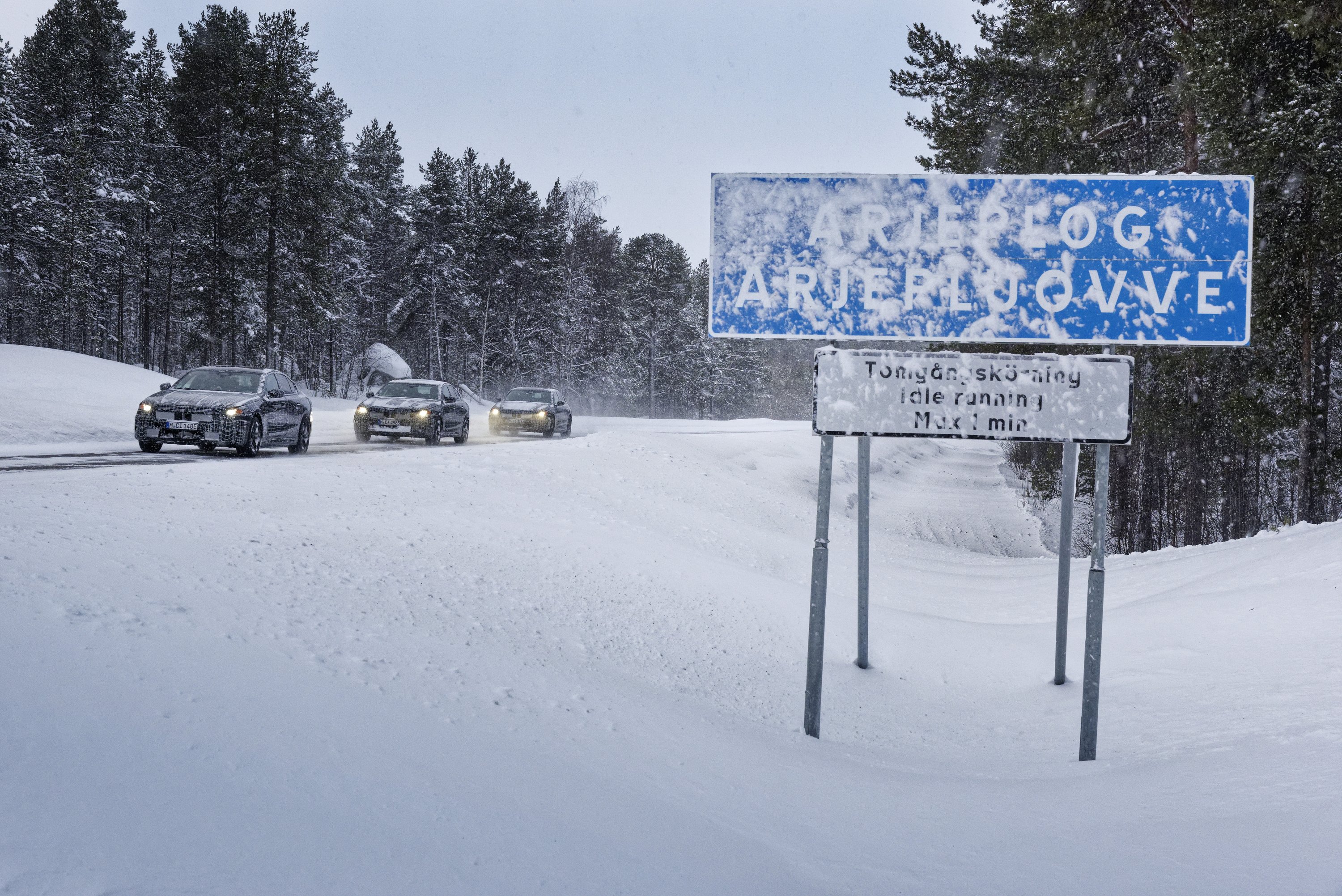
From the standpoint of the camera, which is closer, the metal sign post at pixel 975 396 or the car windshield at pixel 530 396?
the metal sign post at pixel 975 396

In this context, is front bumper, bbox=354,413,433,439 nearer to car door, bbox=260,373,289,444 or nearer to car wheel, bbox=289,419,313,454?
car wheel, bbox=289,419,313,454

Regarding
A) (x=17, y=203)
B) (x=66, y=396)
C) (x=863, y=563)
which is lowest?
(x=863, y=563)

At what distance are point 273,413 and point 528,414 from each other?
12.4 meters

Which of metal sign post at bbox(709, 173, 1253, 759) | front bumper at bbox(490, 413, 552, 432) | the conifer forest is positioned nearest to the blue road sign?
metal sign post at bbox(709, 173, 1253, 759)

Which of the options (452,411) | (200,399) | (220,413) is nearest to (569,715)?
(220,413)

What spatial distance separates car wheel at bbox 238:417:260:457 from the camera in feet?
50.5

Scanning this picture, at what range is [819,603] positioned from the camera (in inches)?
233

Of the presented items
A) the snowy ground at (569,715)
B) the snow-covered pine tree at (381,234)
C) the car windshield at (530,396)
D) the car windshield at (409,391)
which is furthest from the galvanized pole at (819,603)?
the snow-covered pine tree at (381,234)

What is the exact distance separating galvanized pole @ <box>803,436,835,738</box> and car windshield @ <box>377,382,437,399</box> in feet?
59.8

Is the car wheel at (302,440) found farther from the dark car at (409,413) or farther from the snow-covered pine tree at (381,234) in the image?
the snow-covered pine tree at (381,234)

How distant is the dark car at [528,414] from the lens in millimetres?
28438

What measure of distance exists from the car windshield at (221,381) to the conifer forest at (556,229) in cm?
1499

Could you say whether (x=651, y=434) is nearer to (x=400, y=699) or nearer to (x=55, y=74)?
(x=400, y=699)

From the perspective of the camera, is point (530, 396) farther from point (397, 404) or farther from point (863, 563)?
point (863, 563)
